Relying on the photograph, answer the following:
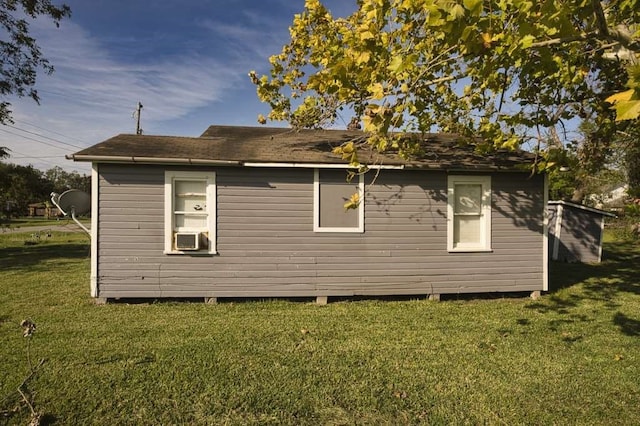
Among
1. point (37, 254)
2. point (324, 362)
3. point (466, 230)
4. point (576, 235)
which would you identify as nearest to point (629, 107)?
point (324, 362)

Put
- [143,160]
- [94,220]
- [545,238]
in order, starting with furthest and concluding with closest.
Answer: [545,238], [94,220], [143,160]

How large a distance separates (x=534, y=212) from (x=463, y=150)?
1.99m

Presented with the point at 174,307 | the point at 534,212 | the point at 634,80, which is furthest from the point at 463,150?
the point at 634,80

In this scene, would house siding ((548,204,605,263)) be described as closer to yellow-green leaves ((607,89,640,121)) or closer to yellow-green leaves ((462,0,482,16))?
yellow-green leaves ((462,0,482,16))

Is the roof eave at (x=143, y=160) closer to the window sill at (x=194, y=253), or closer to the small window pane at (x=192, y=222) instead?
the small window pane at (x=192, y=222)

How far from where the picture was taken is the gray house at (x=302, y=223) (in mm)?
7445

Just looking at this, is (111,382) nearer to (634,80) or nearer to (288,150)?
(634,80)

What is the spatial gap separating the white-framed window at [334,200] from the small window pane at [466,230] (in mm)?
2027

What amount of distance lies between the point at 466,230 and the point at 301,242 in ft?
11.3

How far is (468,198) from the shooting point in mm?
8281

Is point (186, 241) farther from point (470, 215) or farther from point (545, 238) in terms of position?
point (545, 238)

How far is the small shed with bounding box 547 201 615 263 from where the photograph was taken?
14438mm

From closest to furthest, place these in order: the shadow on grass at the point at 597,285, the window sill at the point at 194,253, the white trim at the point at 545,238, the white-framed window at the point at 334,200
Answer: the shadow on grass at the point at 597,285
the window sill at the point at 194,253
the white-framed window at the point at 334,200
the white trim at the point at 545,238

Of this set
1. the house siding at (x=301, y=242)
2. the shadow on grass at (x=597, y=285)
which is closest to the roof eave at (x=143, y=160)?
the house siding at (x=301, y=242)
